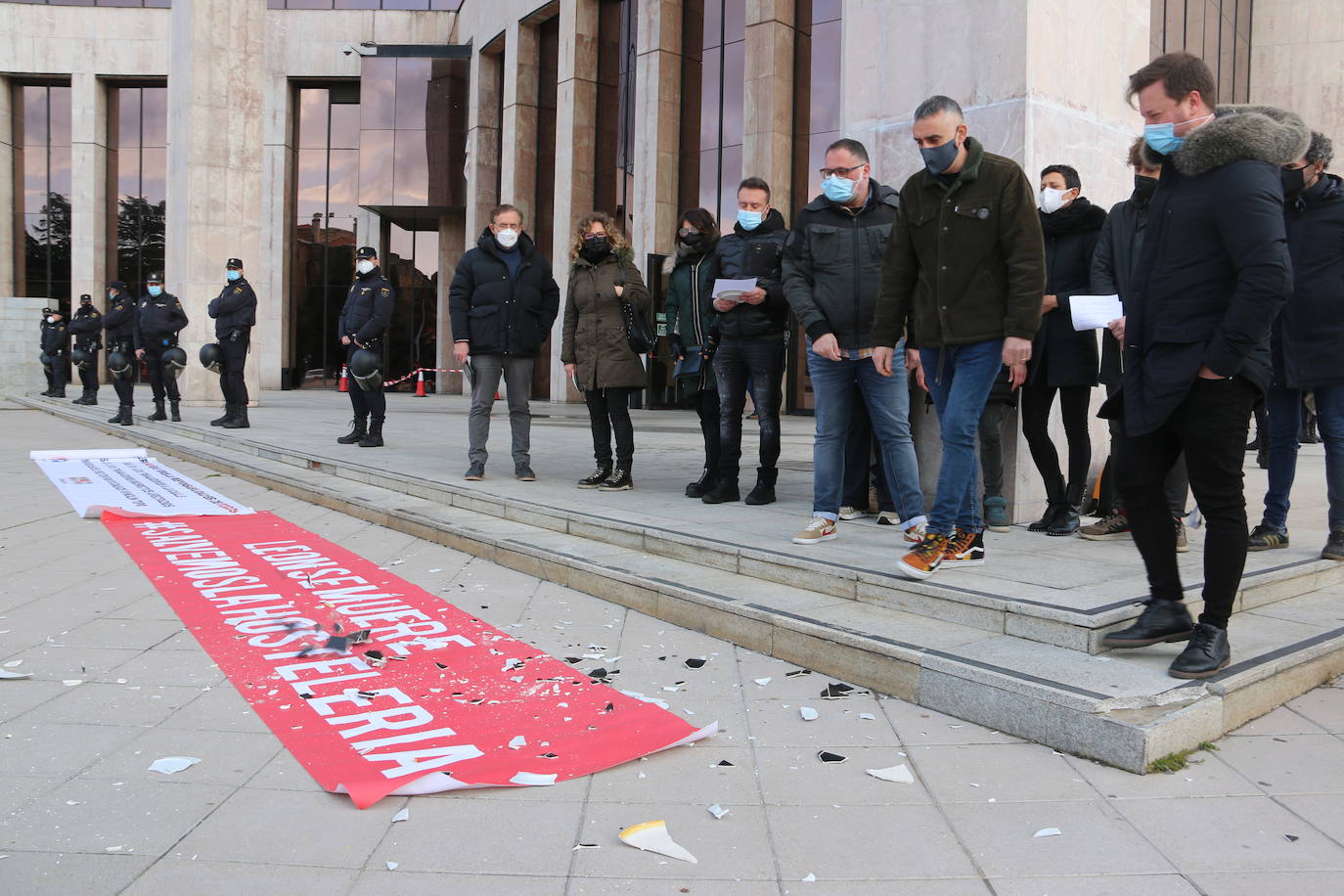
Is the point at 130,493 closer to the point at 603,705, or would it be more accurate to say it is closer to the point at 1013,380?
the point at 603,705

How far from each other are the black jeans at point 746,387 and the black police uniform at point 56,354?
61.8 ft

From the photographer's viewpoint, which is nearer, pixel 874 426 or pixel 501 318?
pixel 874 426

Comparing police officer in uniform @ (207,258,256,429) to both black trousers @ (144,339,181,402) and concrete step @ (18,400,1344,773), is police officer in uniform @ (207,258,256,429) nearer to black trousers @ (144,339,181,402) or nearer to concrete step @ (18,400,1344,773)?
black trousers @ (144,339,181,402)

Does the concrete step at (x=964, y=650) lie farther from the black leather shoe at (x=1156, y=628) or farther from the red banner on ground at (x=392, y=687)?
the red banner on ground at (x=392, y=687)

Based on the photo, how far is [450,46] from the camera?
26547 mm

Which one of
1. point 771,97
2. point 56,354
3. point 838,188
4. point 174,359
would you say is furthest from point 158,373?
point 838,188

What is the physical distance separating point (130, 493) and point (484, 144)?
64.0 ft

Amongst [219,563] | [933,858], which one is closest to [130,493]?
[219,563]

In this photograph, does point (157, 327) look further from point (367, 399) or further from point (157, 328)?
point (367, 399)

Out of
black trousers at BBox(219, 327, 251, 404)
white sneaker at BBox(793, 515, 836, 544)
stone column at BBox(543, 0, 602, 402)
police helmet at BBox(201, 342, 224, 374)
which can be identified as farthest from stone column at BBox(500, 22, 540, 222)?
white sneaker at BBox(793, 515, 836, 544)

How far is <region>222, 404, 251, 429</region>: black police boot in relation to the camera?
12.5 m

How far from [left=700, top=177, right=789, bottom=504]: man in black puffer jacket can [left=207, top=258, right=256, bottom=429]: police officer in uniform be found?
8.07m

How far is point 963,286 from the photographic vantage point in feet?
13.9

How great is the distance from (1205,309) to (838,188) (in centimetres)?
211
